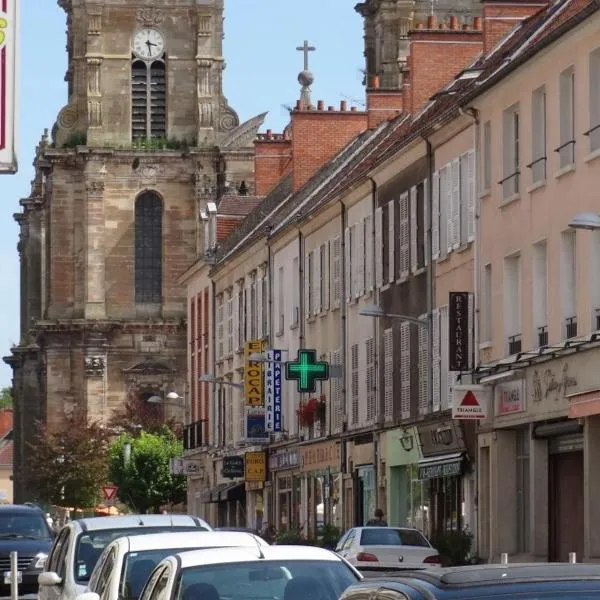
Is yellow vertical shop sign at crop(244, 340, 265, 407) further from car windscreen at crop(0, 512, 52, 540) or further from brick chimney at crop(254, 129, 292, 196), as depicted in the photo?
car windscreen at crop(0, 512, 52, 540)

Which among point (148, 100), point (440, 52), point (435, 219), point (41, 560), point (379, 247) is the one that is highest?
point (148, 100)

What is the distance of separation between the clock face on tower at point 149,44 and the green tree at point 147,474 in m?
23.9

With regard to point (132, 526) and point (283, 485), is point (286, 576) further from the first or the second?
point (283, 485)

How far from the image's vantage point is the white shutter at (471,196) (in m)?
39.2

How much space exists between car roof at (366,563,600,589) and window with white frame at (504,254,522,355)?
26790 millimetres

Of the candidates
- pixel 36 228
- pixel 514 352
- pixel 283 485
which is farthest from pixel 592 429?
pixel 36 228

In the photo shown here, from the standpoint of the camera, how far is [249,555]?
15016 mm

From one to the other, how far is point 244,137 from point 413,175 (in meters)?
64.3

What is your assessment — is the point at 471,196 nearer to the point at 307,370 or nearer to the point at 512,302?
the point at 512,302

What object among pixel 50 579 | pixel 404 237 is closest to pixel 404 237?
pixel 404 237

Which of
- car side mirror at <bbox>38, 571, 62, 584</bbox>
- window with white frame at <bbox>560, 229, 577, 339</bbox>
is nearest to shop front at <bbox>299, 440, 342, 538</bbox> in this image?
window with white frame at <bbox>560, 229, 577, 339</bbox>

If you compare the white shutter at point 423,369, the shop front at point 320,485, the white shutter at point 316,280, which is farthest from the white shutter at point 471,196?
the white shutter at point 316,280

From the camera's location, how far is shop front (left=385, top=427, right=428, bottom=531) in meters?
44.1

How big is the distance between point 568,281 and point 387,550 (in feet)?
15.7
